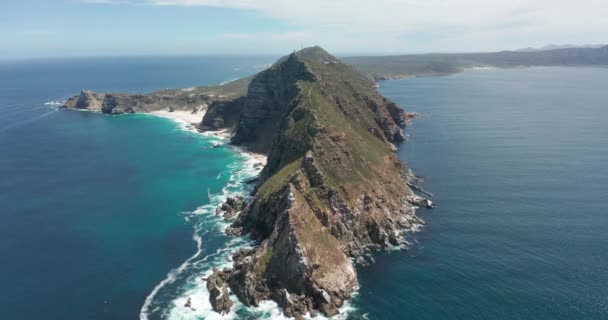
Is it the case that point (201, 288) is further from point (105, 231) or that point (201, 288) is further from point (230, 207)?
point (105, 231)

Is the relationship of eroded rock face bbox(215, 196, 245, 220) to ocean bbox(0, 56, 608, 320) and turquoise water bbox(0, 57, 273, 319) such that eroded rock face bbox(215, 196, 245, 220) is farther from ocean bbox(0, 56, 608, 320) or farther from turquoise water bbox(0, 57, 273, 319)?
ocean bbox(0, 56, 608, 320)

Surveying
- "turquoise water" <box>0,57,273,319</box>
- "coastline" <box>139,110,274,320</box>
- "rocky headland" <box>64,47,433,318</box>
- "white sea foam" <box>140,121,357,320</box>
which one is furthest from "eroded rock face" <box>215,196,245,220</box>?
"turquoise water" <box>0,57,273,319</box>

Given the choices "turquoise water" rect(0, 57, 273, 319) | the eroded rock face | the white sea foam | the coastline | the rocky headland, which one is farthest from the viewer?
the eroded rock face

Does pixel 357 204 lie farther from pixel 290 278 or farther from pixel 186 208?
pixel 186 208

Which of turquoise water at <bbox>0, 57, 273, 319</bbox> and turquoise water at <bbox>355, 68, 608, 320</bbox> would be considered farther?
turquoise water at <bbox>0, 57, 273, 319</bbox>

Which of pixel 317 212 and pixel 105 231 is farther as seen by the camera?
pixel 105 231

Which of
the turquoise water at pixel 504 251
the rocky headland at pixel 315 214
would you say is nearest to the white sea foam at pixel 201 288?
the rocky headland at pixel 315 214

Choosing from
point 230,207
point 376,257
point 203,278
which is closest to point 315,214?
point 376,257

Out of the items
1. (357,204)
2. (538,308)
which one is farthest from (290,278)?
(538,308)

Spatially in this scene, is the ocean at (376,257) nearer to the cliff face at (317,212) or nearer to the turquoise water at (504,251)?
the turquoise water at (504,251)
